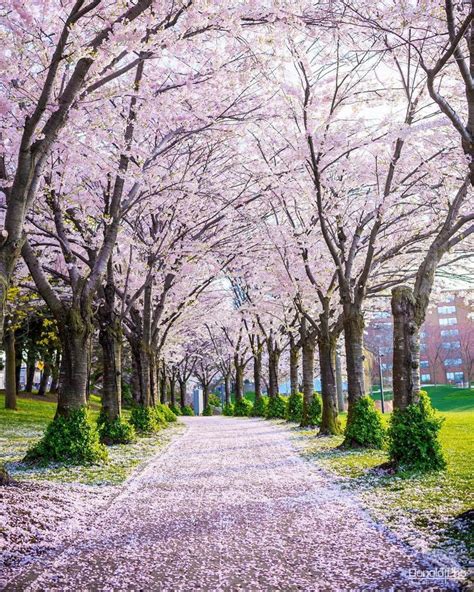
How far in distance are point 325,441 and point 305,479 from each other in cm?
557

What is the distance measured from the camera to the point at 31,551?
4883 millimetres

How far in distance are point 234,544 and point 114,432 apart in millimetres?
9649

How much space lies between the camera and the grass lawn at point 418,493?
16.4 ft

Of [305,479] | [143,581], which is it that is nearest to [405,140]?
[305,479]

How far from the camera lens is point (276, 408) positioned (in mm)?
26625

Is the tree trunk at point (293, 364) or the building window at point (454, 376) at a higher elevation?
the tree trunk at point (293, 364)

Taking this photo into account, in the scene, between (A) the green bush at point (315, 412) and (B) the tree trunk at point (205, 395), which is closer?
(A) the green bush at point (315, 412)

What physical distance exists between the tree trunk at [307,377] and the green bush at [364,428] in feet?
22.4

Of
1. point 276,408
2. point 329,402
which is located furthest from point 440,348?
point 329,402

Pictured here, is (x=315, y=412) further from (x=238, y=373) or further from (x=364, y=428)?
(x=238, y=373)

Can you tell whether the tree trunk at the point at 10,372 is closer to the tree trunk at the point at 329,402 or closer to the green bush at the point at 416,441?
the tree trunk at the point at 329,402

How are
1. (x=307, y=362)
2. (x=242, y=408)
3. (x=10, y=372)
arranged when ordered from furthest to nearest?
(x=242, y=408) < (x=10, y=372) < (x=307, y=362)

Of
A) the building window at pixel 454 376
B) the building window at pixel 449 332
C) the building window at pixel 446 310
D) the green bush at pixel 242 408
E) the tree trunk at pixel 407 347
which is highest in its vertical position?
the building window at pixel 446 310

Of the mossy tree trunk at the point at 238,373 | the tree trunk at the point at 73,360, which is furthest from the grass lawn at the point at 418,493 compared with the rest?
the mossy tree trunk at the point at 238,373
